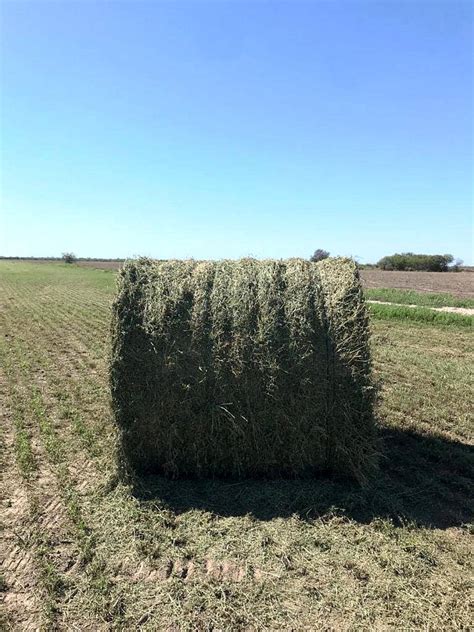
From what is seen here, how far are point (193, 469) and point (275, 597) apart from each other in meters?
1.87

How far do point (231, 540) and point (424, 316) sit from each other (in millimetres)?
13803

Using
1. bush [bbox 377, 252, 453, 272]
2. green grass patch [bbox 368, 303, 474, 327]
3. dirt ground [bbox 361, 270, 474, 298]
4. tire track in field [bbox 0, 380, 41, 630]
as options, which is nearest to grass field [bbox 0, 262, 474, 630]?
tire track in field [bbox 0, 380, 41, 630]

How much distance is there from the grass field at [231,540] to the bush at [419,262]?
243 ft

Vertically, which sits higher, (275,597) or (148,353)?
(148,353)

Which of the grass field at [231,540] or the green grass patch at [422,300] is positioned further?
the green grass patch at [422,300]

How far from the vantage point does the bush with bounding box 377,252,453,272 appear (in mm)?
74875

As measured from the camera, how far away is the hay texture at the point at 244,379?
15.4 feet

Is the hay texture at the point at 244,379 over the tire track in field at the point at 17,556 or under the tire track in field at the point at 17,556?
over

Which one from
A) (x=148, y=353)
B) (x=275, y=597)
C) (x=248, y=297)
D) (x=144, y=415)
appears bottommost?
(x=275, y=597)

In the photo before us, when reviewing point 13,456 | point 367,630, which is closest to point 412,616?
point 367,630

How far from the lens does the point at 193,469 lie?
4.93 m

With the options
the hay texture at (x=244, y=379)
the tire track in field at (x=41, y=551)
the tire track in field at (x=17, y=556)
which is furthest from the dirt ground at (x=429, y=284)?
the tire track in field at (x=17, y=556)

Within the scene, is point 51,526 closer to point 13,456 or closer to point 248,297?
point 13,456

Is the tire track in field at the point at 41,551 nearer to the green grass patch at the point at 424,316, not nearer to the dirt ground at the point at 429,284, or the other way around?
the green grass patch at the point at 424,316
